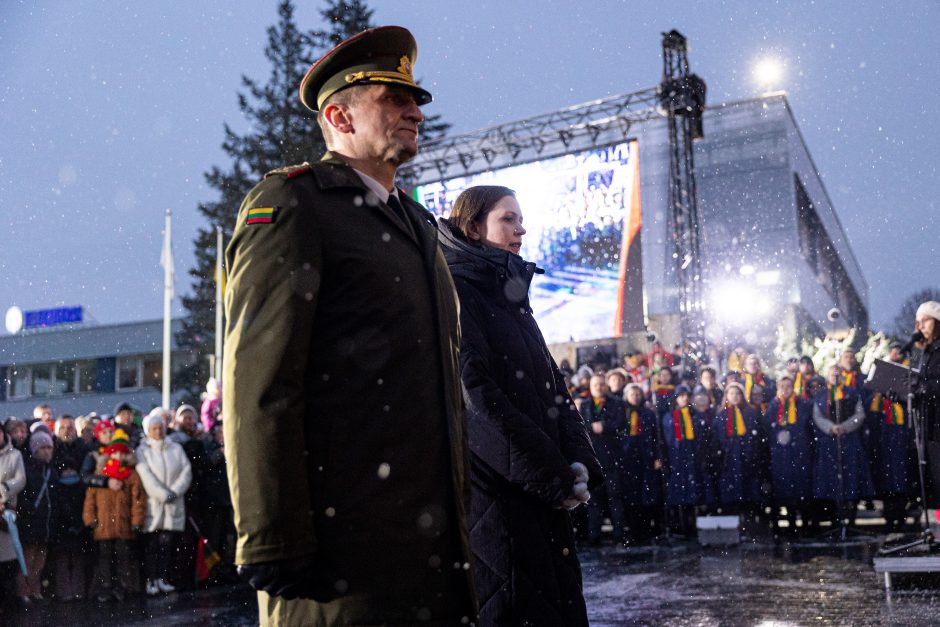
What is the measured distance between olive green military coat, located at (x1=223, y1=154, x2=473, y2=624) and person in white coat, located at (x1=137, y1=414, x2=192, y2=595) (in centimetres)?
810

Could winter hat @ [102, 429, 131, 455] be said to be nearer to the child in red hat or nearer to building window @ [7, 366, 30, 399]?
the child in red hat

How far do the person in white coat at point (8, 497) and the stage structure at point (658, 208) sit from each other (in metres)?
13.7

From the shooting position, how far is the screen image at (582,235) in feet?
74.3

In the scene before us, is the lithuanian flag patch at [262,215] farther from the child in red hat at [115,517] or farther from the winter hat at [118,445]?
the winter hat at [118,445]

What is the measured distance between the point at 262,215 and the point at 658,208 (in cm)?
3611

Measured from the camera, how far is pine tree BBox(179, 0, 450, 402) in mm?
34625

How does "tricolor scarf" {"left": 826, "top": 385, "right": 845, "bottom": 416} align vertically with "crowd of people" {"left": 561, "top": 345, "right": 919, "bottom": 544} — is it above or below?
above

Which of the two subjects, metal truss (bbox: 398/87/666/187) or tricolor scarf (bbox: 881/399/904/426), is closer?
A: tricolor scarf (bbox: 881/399/904/426)

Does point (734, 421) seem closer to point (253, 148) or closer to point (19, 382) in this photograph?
point (253, 148)

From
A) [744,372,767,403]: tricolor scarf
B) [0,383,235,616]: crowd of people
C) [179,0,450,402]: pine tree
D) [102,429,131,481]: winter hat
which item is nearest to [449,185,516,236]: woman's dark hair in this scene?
[0,383,235,616]: crowd of people

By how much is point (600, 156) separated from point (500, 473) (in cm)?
2026

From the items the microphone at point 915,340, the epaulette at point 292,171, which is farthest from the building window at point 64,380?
the epaulette at point 292,171

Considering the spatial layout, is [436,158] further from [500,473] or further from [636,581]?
[500,473]

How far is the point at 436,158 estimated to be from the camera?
24.2m
